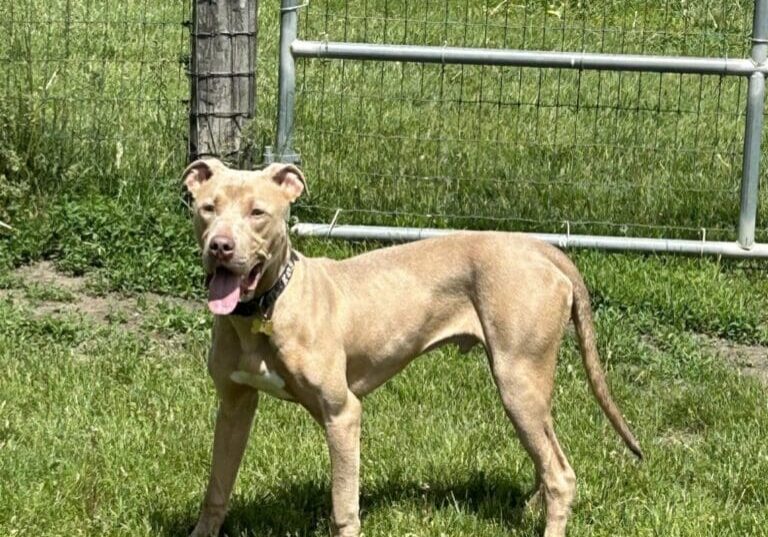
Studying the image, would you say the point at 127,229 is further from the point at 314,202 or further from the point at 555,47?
the point at 555,47

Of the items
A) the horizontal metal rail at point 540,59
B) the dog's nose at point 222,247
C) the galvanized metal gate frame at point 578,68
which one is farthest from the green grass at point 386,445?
the horizontal metal rail at point 540,59

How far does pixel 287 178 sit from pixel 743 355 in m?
3.37

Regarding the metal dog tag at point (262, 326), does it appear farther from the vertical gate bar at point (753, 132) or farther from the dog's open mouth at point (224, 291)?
the vertical gate bar at point (753, 132)

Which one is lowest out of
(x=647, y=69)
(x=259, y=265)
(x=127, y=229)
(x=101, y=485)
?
(x=101, y=485)

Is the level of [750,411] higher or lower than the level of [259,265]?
lower

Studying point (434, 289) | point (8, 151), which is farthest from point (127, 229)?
point (434, 289)

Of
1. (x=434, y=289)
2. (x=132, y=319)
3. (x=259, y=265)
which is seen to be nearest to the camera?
(x=259, y=265)

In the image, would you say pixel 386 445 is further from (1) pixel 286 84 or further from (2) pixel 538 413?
(1) pixel 286 84

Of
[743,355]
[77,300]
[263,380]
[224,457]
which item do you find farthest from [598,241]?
[263,380]

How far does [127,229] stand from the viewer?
8117 millimetres

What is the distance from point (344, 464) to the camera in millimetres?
4996

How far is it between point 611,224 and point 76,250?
3112mm

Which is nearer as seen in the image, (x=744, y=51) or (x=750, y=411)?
(x=750, y=411)

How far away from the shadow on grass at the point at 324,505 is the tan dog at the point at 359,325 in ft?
0.55
